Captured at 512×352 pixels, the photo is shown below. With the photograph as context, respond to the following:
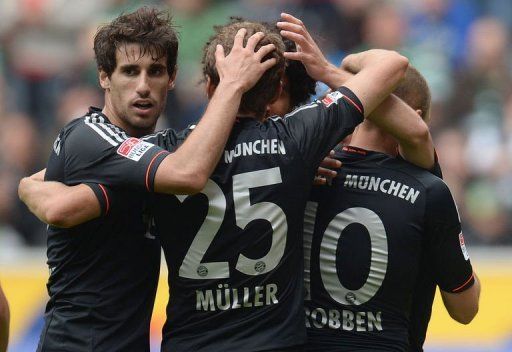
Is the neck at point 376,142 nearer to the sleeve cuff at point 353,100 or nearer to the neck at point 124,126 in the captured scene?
the sleeve cuff at point 353,100

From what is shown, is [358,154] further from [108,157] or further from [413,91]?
[108,157]

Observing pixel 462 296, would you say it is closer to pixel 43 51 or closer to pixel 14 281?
pixel 14 281

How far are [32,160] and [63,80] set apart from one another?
0.99m

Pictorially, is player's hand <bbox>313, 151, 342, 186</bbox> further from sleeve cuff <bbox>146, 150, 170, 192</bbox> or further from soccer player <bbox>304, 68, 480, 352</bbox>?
sleeve cuff <bbox>146, 150, 170, 192</bbox>

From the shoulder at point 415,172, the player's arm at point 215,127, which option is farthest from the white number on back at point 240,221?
the shoulder at point 415,172

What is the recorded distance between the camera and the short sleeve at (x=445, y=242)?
410 cm

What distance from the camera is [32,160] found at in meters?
9.65

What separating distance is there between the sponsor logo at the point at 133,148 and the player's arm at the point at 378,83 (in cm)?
66

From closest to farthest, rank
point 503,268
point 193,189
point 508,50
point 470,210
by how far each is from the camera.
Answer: point 193,189, point 503,268, point 470,210, point 508,50

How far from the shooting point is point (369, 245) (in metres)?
4.11

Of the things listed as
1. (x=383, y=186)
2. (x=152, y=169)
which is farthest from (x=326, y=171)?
(x=152, y=169)

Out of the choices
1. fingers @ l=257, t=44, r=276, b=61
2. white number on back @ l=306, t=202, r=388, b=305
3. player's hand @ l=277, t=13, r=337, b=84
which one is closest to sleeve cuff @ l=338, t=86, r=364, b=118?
player's hand @ l=277, t=13, r=337, b=84

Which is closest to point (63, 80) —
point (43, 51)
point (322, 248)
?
point (43, 51)

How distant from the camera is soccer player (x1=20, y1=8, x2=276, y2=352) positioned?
3783 mm
